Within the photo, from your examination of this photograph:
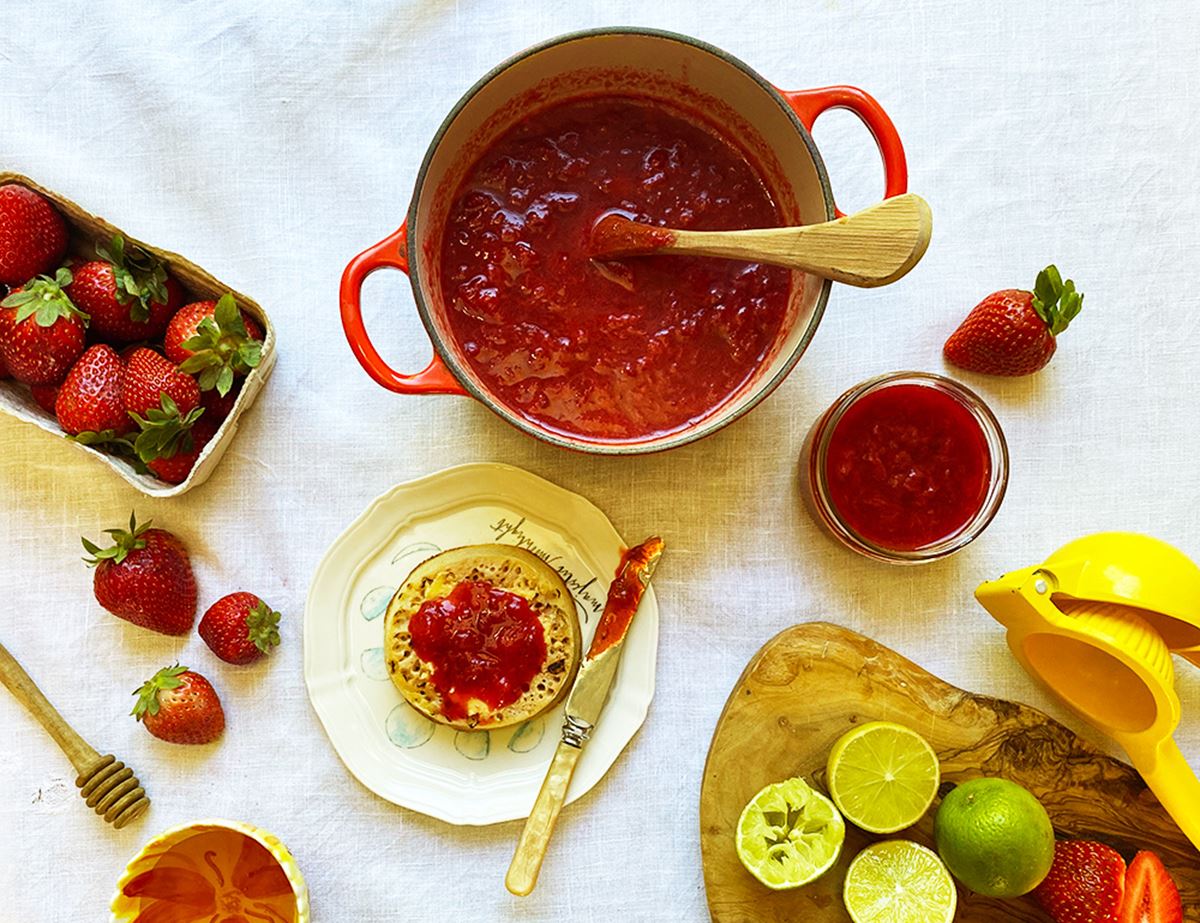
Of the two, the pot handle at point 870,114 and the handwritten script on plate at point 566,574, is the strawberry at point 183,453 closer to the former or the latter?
the handwritten script on plate at point 566,574

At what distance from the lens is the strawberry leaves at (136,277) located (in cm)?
185

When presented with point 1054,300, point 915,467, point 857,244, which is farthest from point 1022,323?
point 857,244

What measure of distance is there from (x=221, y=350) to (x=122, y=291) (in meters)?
0.20

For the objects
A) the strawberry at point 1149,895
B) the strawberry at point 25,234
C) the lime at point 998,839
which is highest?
the strawberry at point 25,234

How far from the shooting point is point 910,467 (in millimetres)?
1896

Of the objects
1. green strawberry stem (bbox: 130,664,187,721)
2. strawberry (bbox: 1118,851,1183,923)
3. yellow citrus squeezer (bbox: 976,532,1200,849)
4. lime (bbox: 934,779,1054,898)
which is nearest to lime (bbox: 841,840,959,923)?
lime (bbox: 934,779,1054,898)

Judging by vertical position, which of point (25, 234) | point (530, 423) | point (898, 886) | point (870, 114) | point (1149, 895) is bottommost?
point (1149, 895)

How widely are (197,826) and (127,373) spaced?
2.56ft

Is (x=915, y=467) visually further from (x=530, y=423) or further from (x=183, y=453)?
(x=183, y=453)

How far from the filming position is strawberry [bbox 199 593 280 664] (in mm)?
1911

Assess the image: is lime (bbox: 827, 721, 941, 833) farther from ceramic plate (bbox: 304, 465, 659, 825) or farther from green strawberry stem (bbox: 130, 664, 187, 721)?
green strawberry stem (bbox: 130, 664, 187, 721)

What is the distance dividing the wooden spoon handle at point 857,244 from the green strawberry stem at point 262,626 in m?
1.02

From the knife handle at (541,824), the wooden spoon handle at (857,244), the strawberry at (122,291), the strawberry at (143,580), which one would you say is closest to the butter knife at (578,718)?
the knife handle at (541,824)

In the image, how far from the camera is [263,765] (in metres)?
1.98
